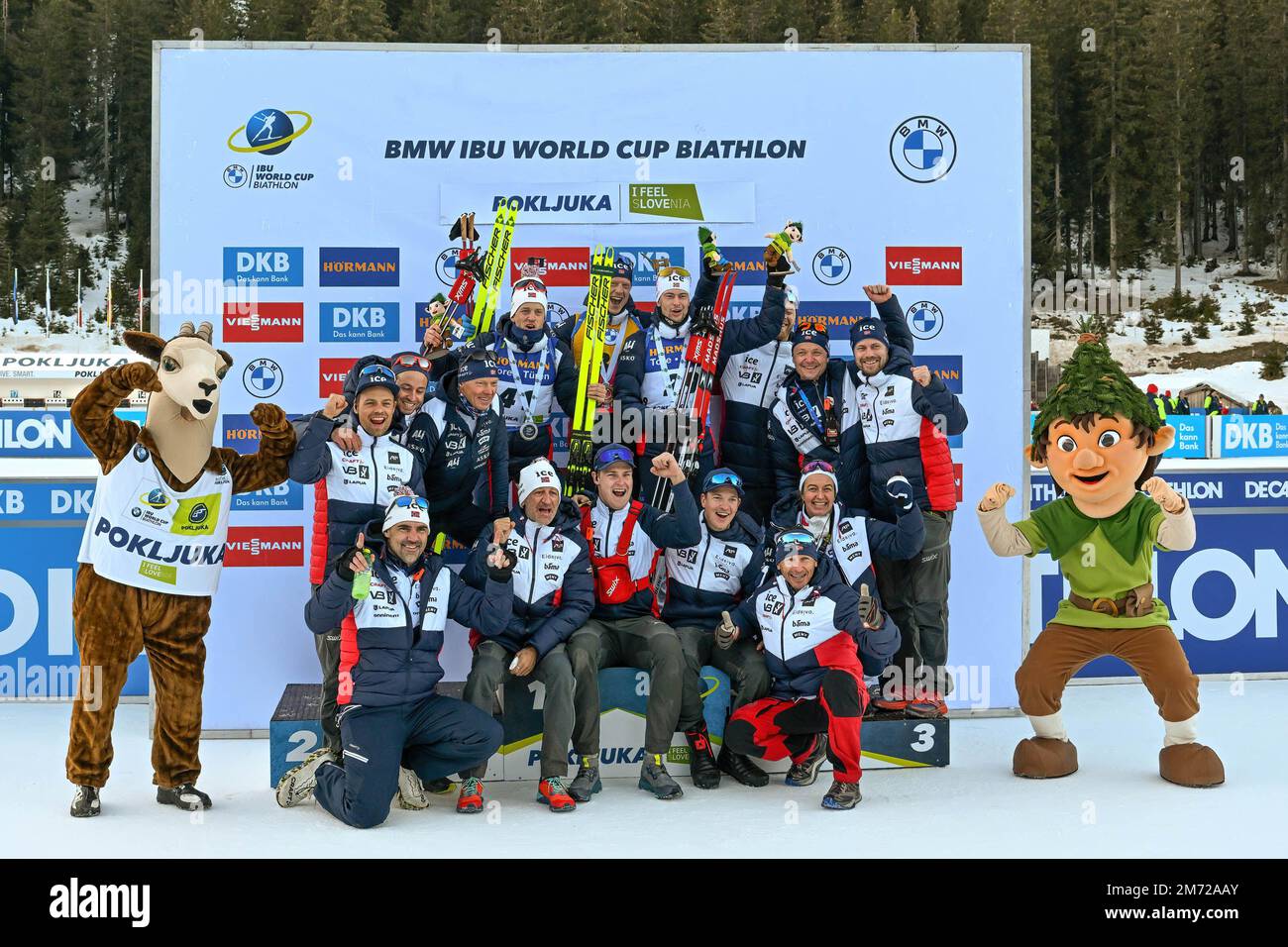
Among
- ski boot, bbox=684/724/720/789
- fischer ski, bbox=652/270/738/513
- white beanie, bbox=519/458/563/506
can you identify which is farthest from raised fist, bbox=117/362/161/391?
ski boot, bbox=684/724/720/789

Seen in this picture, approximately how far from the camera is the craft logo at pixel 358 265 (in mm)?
6590

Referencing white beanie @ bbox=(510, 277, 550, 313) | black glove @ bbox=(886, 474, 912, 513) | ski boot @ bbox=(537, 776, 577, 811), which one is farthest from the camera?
white beanie @ bbox=(510, 277, 550, 313)

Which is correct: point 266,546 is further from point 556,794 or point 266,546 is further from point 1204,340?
point 1204,340

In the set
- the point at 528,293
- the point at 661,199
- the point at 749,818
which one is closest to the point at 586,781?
the point at 749,818

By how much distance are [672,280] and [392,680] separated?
2536mm

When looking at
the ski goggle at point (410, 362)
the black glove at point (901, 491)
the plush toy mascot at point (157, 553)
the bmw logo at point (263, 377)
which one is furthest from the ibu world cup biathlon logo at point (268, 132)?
the black glove at point (901, 491)

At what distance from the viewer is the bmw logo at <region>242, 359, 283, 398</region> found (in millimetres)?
6578

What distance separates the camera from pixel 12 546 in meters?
7.03

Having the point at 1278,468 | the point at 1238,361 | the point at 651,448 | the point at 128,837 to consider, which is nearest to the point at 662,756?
the point at 651,448

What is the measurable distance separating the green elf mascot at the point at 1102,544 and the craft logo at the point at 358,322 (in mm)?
3210

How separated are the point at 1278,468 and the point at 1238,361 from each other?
36.4 meters

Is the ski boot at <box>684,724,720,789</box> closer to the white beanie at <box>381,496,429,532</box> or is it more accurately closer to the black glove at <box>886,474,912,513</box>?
the black glove at <box>886,474,912,513</box>

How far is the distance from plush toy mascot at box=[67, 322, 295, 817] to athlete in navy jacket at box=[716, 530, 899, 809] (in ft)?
7.42

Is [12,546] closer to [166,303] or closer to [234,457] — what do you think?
[166,303]
